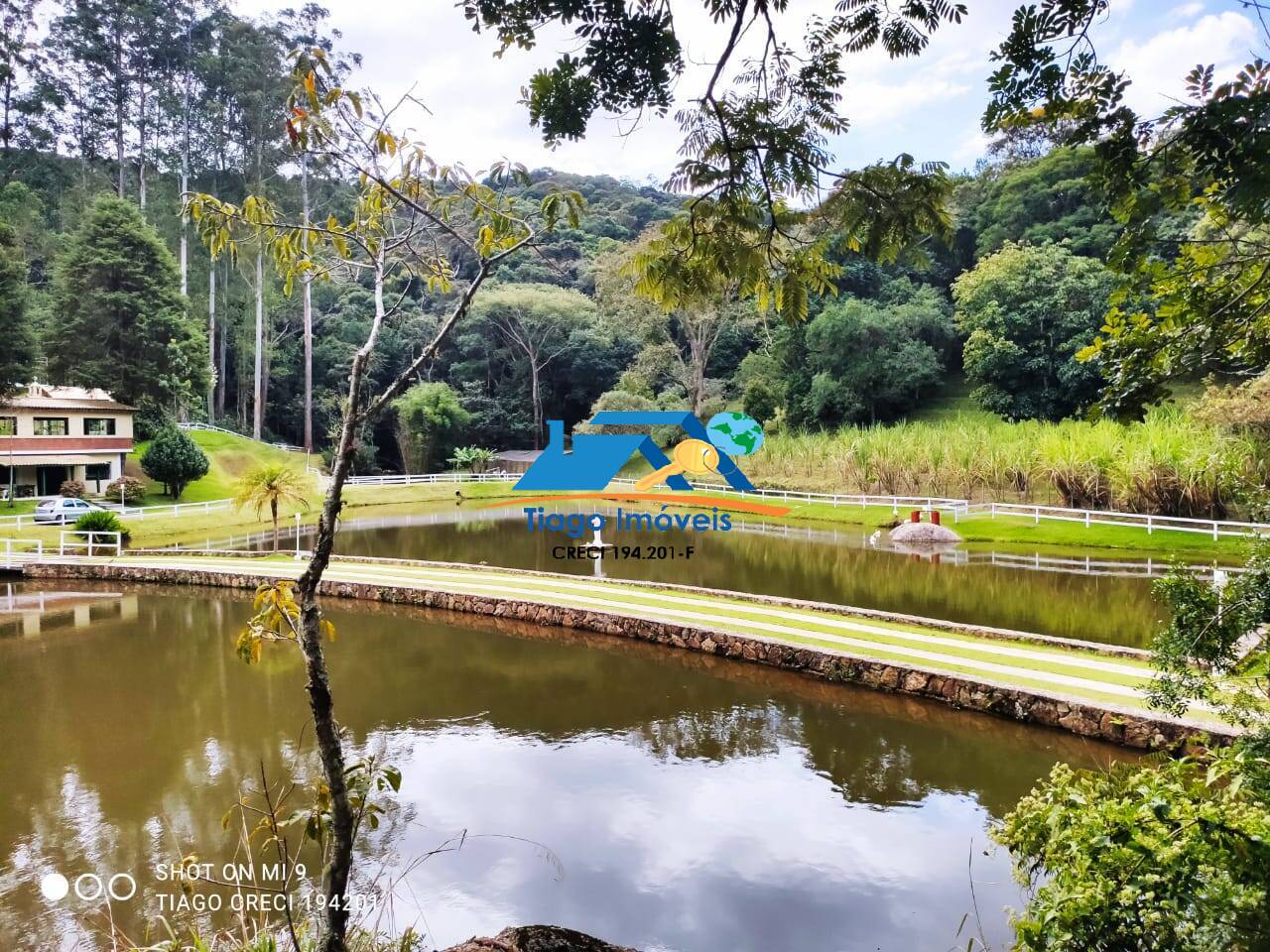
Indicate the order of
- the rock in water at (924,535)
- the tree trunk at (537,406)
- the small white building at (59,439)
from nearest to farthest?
the rock in water at (924,535) < the small white building at (59,439) < the tree trunk at (537,406)

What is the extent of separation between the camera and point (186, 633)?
11398 millimetres

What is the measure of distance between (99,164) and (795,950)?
4480 cm

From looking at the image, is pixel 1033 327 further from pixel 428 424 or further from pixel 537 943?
pixel 537 943

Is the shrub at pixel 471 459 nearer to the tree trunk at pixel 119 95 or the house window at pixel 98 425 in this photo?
the house window at pixel 98 425

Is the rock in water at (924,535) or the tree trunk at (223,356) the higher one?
the tree trunk at (223,356)

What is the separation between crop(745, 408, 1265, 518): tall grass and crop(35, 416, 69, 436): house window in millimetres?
22704

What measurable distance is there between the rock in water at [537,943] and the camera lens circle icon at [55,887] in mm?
3218

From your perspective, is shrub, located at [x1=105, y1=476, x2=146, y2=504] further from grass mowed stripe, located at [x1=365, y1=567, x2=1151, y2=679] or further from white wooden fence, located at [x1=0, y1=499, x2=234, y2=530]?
grass mowed stripe, located at [x1=365, y1=567, x2=1151, y2=679]

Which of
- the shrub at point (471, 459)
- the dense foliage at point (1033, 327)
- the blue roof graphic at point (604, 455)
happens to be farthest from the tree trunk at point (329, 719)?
the shrub at point (471, 459)

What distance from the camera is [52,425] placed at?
84.8ft

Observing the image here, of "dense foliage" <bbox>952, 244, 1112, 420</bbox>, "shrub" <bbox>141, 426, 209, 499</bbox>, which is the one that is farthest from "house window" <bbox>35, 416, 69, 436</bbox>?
"dense foliage" <bbox>952, 244, 1112, 420</bbox>

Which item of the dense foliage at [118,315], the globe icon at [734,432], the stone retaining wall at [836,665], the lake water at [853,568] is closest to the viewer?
the stone retaining wall at [836,665]

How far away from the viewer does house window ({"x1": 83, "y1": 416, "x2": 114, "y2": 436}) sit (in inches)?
1049

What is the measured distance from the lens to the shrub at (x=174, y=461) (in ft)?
83.6
